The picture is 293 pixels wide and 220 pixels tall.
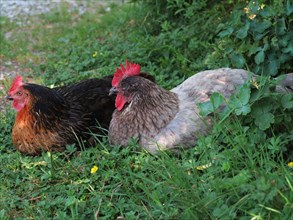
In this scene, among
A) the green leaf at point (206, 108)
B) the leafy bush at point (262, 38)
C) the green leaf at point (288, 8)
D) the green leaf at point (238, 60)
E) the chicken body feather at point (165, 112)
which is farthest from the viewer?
the green leaf at point (238, 60)

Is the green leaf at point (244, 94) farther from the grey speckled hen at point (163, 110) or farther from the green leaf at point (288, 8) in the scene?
the green leaf at point (288, 8)

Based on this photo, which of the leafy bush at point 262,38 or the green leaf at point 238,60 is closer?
the leafy bush at point 262,38

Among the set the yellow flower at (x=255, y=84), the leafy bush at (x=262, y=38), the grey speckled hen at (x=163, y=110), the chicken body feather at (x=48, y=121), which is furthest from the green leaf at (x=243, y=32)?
the chicken body feather at (x=48, y=121)

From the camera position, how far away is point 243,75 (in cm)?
426

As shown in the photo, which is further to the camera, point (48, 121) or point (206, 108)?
point (48, 121)

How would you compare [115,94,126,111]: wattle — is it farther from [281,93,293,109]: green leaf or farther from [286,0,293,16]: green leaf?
[286,0,293,16]: green leaf

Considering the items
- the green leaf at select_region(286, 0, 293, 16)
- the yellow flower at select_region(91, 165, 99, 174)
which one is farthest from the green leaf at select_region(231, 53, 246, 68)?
the yellow flower at select_region(91, 165, 99, 174)

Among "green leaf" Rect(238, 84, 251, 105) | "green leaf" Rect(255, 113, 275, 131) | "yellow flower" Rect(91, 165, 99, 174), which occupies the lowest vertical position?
"yellow flower" Rect(91, 165, 99, 174)

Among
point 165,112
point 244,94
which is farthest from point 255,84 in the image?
point 165,112

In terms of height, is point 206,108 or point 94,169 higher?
point 206,108

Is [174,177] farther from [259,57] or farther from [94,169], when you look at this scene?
[259,57]

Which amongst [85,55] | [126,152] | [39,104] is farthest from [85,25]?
[126,152]

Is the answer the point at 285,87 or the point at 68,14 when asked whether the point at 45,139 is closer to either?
the point at 285,87

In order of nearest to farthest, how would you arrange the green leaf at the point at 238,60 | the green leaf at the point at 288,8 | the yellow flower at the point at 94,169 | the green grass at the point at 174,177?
the green grass at the point at 174,177
the yellow flower at the point at 94,169
the green leaf at the point at 288,8
the green leaf at the point at 238,60
